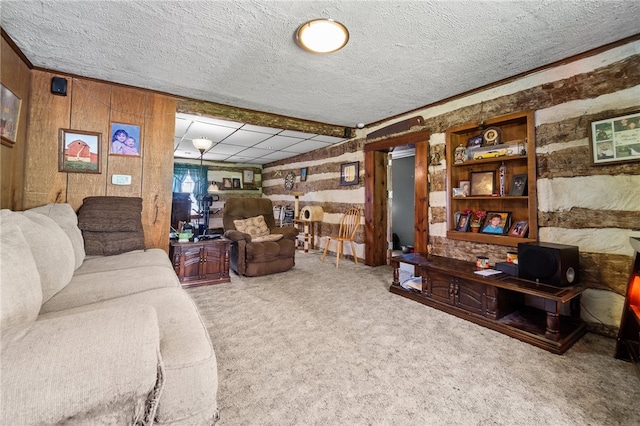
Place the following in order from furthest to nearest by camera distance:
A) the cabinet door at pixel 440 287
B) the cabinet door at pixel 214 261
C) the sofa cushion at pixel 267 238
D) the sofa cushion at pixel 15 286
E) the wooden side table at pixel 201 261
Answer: the sofa cushion at pixel 267 238, the cabinet door at pixel 214 261, the wooden side table at pixel 201 261, the cabinet door at pixel 440 287, the sofa cushion at pixel 15 286

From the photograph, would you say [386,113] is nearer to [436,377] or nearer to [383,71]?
[383,71]

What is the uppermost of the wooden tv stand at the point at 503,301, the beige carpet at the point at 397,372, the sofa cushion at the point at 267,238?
the sofa cushion at the point at 267,238

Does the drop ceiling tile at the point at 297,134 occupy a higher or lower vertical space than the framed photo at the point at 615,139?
higher

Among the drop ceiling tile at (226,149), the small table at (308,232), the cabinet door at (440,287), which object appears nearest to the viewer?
the cabinet door at (440,287)

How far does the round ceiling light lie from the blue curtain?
6390 mm

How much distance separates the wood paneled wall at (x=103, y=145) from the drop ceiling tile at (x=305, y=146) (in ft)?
8.57

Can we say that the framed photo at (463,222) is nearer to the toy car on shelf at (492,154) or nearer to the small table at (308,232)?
the toy car on shelf at (492,154)

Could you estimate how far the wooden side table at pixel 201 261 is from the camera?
329 cm

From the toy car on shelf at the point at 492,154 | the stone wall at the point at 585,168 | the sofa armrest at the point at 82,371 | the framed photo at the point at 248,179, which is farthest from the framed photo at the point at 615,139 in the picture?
the framed photo at the point at 248,179

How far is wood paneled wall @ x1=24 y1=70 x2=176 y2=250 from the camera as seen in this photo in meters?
2.73

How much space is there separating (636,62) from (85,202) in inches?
200

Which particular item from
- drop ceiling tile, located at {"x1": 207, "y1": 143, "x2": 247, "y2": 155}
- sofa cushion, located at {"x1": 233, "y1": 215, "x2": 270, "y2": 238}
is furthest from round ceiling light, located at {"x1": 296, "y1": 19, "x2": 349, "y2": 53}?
drop ceiling tile, located at {"x1": 207, "y1": 143, "x2": 247, "y2": 155}

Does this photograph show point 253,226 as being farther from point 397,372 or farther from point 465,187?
point 397,372

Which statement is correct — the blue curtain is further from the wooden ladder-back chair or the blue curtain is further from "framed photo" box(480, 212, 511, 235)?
"framed photo" box(480, 212, 511, 235)
